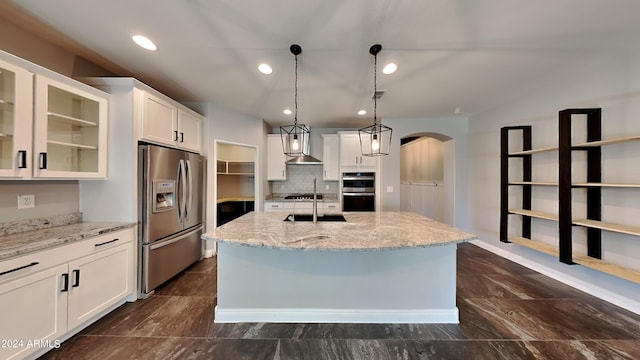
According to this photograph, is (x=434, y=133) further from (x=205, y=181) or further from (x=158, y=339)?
(x=158, y=339)

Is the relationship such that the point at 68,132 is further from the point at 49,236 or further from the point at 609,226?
the point at 609,226

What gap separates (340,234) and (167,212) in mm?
2136

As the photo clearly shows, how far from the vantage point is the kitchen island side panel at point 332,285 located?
2.07 metres

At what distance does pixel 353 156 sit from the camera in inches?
180

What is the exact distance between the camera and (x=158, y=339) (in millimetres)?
1825

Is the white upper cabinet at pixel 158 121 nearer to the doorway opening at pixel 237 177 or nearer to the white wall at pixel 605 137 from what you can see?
the doorway opening at pixel 237 177

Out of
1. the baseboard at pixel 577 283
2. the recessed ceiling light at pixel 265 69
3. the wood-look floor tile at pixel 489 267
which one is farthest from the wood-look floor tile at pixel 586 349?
the recessed ceiling light at pixel 265 69

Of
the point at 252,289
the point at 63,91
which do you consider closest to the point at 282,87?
the point at 63,91

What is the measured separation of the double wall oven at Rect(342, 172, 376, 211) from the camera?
14.5 ft

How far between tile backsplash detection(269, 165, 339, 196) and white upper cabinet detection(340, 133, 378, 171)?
762 mm

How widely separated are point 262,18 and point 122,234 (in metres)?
2.38

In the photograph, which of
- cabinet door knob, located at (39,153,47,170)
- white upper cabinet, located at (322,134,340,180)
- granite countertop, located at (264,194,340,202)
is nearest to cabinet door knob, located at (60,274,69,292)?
cabinet door knob, located at (39,153,47,170)

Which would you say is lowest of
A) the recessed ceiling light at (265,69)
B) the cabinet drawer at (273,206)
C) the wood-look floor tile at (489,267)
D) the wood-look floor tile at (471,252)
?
the wood-look floor tile at (489,267)

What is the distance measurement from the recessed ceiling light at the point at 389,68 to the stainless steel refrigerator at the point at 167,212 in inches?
104
